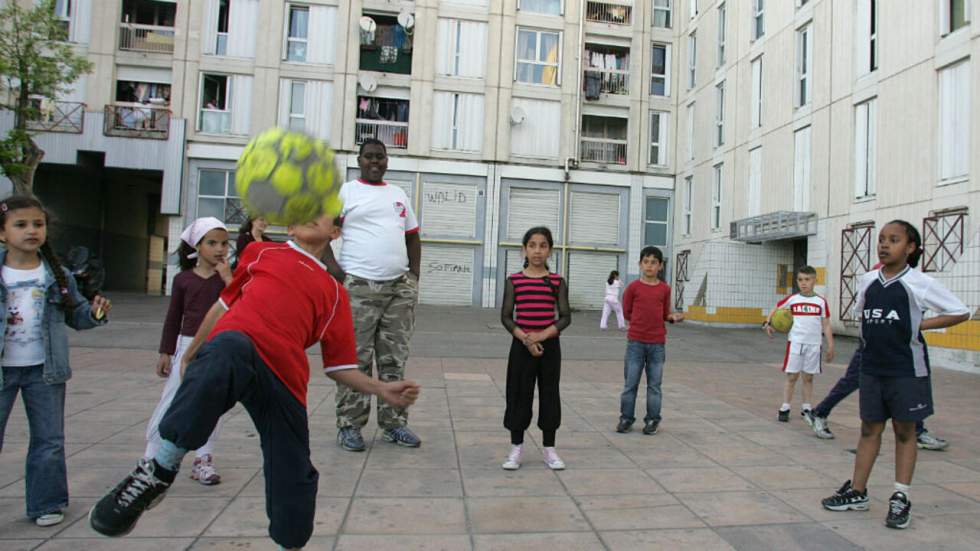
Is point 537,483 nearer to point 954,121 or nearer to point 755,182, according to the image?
point 954,121

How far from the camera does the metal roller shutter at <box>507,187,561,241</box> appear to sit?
991 inches

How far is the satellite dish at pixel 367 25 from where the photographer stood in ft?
77.8

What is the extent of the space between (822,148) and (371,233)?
15.9 metres

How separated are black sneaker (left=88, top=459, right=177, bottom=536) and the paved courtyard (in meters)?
1.04

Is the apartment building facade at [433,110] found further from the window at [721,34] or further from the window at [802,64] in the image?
the window at [802,64]

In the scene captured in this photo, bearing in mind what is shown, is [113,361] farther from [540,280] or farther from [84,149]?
[84,149]

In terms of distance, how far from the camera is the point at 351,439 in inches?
176

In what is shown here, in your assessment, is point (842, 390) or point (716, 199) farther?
point (716, 199)

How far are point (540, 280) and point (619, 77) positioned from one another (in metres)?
24.1

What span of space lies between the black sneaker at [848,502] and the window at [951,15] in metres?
13.3

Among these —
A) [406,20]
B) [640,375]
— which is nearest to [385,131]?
[406,20]

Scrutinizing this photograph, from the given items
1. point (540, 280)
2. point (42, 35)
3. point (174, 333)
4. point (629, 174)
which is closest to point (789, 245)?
point (629, 174)

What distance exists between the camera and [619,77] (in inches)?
1041

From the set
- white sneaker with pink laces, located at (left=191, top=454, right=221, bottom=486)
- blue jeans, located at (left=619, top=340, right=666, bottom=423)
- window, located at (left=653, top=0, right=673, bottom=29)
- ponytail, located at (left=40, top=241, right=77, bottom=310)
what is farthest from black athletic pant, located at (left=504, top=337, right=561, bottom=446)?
window, located at (left=653, top=0, right=673, bottom=29)
